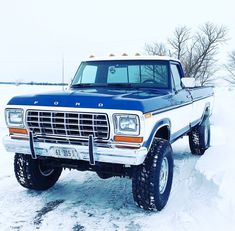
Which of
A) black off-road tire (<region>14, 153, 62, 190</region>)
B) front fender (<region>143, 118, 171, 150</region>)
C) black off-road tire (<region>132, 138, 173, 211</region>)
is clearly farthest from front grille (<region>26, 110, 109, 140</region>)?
black off-road tire (<region>14, 153, 62, 190</region>)

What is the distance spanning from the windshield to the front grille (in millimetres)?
1559

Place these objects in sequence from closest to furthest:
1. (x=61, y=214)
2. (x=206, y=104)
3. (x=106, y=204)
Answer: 1. (x=61, y=214)
2. (x=106, y=204)
3. (x=206, y=104)

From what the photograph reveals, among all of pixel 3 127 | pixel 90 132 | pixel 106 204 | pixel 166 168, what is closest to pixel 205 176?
pixel 166 168

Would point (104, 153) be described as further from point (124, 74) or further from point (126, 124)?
point (124, 74)

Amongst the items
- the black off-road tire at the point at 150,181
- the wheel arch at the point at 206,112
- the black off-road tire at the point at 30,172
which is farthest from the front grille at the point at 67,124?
the wheel arch at the point at 206,112

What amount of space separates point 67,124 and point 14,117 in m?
0.76

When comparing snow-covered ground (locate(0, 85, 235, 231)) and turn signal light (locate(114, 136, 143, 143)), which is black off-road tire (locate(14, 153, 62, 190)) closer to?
snow-covered ground (locate(0, 85, 235, 231))

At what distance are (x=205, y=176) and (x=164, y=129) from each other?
1.08 meters

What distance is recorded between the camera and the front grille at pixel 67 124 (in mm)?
3619

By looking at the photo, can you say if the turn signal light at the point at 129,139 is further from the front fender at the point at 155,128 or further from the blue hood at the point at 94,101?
the blue hood at the point at 94,101

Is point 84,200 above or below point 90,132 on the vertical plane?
below

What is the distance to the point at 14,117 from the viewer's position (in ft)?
13.3

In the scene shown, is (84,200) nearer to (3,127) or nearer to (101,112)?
(101,112)

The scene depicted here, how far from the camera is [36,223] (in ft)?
12.1
